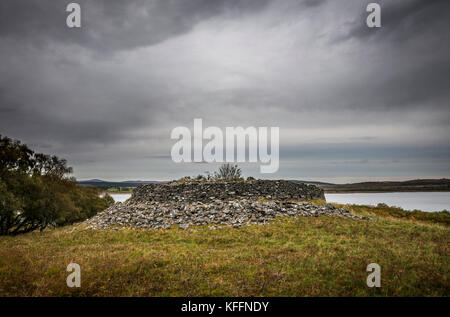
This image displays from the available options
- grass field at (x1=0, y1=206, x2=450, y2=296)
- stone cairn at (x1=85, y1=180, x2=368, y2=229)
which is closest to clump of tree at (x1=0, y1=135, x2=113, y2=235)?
stone cairn at (x1=85, y1=180, x2=368, y2=229)

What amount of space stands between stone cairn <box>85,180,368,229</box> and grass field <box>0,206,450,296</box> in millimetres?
2637

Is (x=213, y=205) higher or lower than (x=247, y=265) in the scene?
higher

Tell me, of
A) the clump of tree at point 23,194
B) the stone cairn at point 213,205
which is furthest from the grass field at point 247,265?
the clump of tree at point 23,194

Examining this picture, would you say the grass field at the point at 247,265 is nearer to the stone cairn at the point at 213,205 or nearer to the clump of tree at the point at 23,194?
the stone cairn at the point at 213,205

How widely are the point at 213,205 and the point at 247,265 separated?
1095 cm

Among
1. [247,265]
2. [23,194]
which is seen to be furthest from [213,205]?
[23,194]

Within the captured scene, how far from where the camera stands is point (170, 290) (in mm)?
7305

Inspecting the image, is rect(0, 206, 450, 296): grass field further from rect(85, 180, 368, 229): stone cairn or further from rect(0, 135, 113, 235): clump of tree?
rect(0, 135, 113, 235): clump of tree

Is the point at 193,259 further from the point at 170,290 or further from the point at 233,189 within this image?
the point at 233,189

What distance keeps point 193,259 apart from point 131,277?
2.94 metres

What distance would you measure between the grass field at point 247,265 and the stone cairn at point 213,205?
8.65ft

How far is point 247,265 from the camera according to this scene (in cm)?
948

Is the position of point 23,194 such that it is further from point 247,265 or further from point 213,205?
point 247,265
